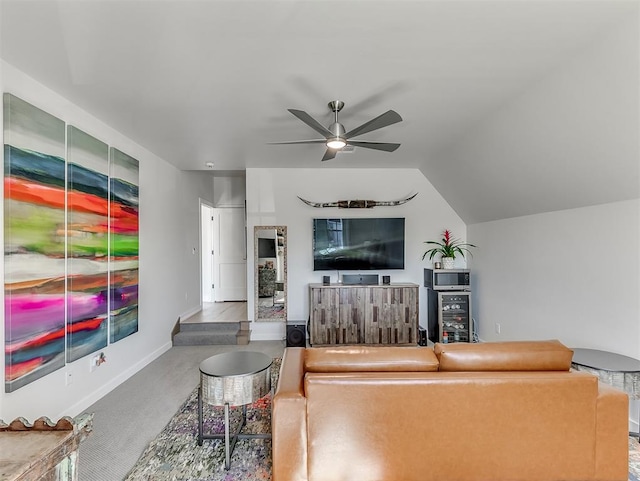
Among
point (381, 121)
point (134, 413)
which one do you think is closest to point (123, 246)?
point (134, 413)

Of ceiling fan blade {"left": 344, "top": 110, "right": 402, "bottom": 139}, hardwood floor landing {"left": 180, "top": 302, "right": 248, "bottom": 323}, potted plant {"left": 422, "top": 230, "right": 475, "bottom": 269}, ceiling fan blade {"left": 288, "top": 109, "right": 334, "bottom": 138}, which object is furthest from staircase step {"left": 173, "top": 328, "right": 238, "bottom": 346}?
ceiling fan blade {"left": 344, "top": 110, "right": 402, "bottom": 139}

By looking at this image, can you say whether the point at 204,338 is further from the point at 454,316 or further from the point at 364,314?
the point at 454,316

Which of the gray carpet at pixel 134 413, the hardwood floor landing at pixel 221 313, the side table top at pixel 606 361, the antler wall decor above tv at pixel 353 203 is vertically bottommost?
the gray carpet at pixel 134 413

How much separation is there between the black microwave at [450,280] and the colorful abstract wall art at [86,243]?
13.4 feet

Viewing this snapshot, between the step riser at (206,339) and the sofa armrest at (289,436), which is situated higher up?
the sofa armrest at (289,436)

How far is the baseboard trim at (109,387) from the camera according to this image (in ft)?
9.10

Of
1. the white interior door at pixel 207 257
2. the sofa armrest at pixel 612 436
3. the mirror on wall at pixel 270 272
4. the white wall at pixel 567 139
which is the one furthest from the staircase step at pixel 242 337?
the sofa armrest at pixel 612 436

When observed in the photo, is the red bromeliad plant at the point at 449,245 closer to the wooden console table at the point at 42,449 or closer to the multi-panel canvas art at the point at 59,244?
the multi-panel canvas art at the point at 59,244

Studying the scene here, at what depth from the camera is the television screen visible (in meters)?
5.05

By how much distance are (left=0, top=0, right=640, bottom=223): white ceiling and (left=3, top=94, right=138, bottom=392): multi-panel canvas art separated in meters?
0.43

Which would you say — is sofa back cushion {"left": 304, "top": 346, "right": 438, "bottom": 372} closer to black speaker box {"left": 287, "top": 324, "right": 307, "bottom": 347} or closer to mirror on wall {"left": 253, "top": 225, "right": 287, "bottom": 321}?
black speaker box {"left": 287, "top": 324, "right": 307, "bottom": 347}

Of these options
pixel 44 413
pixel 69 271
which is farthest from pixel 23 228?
pixel 44 413

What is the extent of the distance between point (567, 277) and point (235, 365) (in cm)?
319

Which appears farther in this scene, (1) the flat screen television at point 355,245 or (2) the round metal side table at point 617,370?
(1) the flat screen television at point 355,245
